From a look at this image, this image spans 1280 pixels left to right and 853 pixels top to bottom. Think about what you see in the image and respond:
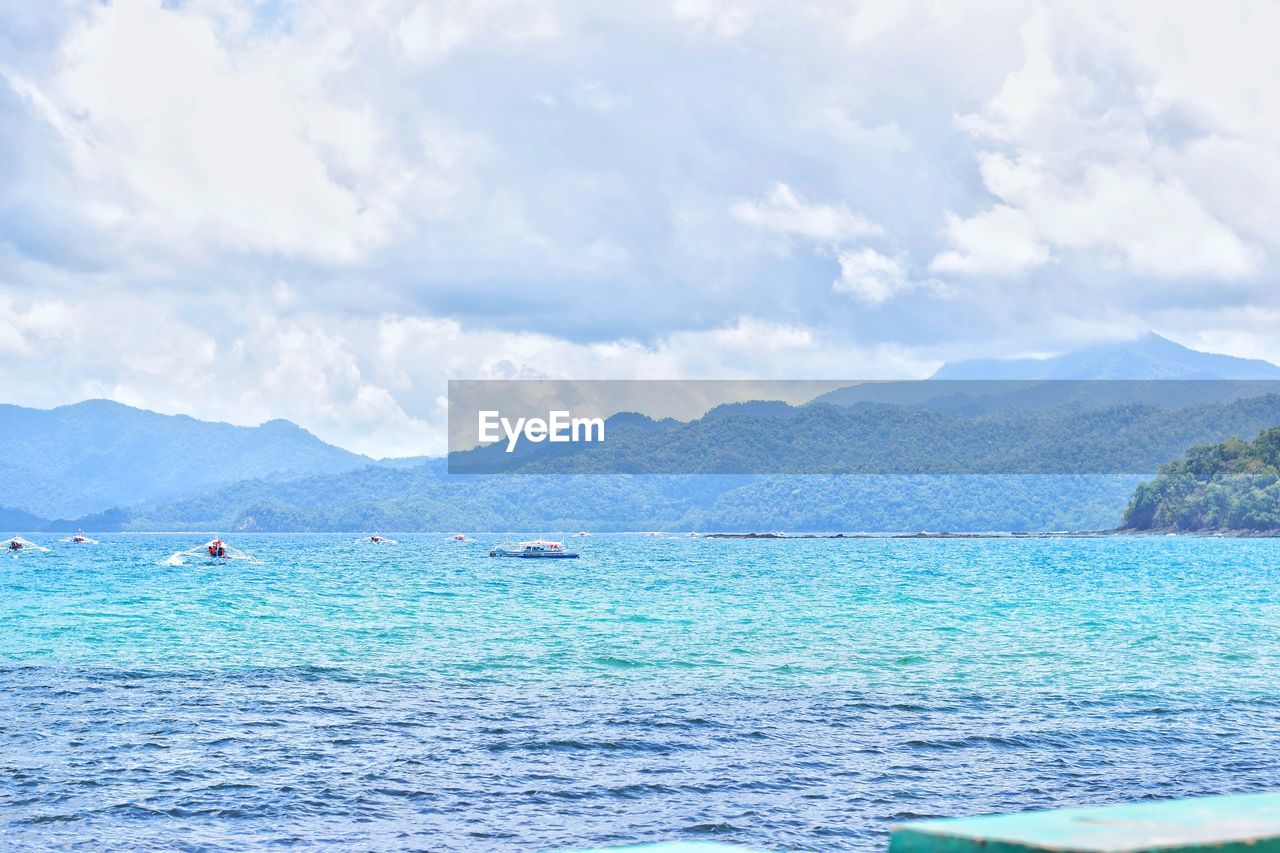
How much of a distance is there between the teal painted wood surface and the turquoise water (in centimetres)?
1627

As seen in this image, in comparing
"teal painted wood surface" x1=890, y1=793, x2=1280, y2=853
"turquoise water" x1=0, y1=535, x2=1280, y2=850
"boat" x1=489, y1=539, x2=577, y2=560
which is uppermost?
"teal painted wood surface" x1=890, y1=793, x2=1280, y2=853

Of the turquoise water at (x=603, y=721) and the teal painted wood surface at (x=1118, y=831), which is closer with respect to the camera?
the teal painted wood surface at (x=1118, y=831)

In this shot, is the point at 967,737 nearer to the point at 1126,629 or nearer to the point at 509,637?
the point at 509,637

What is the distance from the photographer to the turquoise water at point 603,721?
24.2 meters

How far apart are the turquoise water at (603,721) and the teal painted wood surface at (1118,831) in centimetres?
1627

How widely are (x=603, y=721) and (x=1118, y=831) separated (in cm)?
2926

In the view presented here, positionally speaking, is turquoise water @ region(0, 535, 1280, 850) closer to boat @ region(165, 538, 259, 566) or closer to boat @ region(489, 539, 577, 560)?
boat @ region(165, 538, 259, 566)

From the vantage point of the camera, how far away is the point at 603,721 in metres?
34.2

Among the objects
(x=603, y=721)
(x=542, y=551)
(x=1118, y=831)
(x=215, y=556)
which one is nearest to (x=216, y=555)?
(x=215, y=556)

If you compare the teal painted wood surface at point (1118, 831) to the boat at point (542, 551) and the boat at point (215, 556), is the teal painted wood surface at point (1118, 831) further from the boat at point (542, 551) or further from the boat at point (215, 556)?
the boat at point (542, 551)

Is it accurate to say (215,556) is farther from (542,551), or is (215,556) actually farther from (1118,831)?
(1118,831)

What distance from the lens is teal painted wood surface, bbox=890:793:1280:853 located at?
216 inches

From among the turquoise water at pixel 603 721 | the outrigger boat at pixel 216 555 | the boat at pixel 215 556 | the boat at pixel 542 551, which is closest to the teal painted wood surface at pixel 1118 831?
the turquoise water at pixel 603 721

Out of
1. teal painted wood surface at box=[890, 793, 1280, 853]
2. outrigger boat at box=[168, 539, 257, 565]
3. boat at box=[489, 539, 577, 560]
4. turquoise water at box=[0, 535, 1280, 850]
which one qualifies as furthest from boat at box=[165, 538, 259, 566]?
teal painted wood surface at box=[890, 793, 1280, 853]
